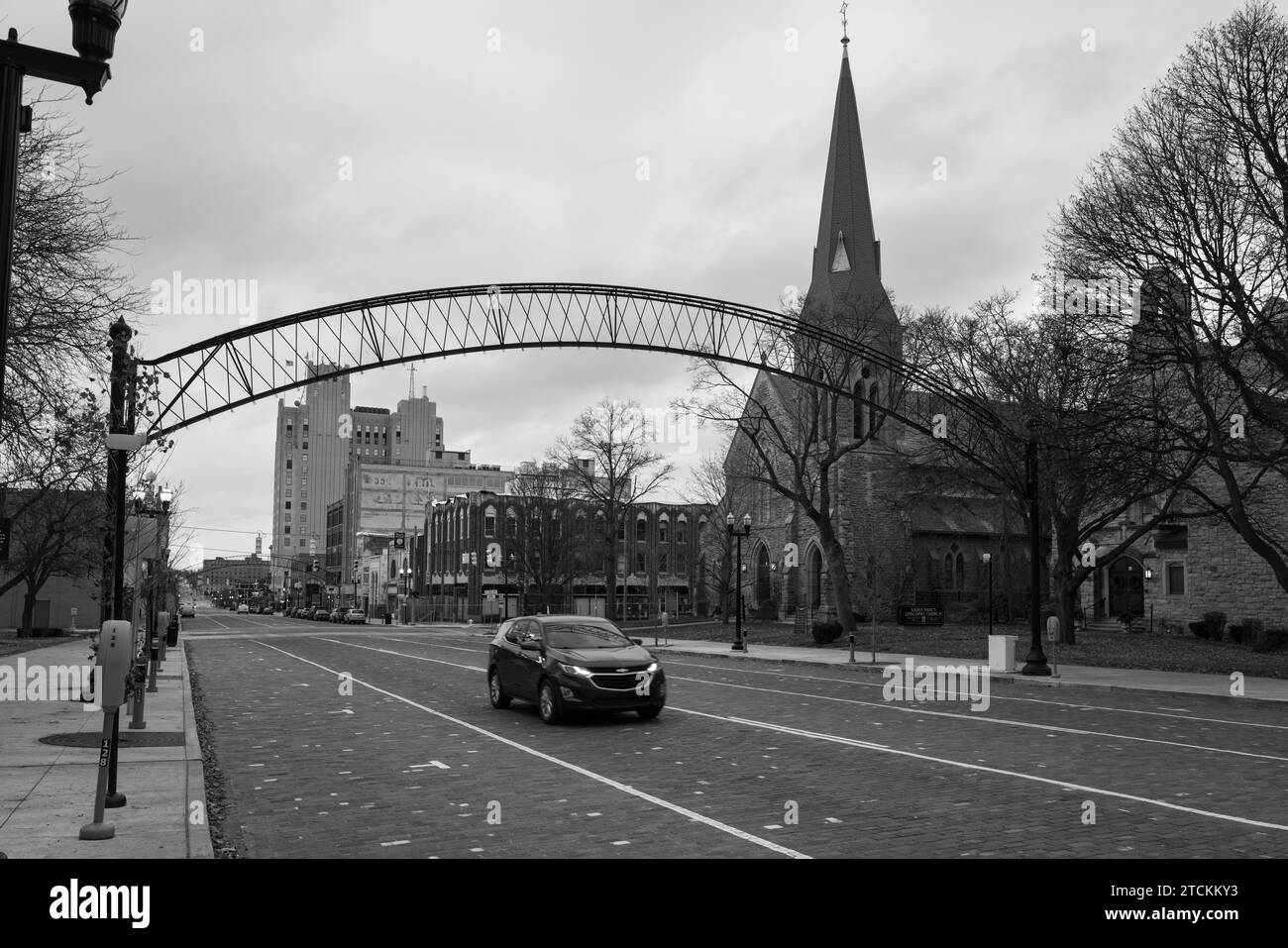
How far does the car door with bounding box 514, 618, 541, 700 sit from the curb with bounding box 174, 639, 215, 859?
4.74 meters

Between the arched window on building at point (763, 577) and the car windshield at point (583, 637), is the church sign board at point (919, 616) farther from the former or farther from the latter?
the car windshield at point (583, 637)

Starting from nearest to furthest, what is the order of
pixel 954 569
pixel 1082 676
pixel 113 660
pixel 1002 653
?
pixel 113 660
pixel 1082 676
pixel 1002 653
pixel 954 569

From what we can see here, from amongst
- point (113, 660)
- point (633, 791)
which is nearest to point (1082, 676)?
point (633, 791)

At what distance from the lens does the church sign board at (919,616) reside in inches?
1892

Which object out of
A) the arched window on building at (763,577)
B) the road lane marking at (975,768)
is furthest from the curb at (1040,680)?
the arched window on building at (763,577)

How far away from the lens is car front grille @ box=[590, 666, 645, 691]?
1509 cm

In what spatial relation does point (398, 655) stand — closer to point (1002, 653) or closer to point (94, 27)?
point (1002, 653)

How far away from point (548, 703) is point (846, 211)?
54388mm

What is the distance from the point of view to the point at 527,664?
53.3 feet

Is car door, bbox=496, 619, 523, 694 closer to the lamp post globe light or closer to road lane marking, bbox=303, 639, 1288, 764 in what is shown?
road lane marking, bbox=303, 639, 1288, 764

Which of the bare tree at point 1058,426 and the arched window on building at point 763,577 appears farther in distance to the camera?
the arched window on building at point 763,577

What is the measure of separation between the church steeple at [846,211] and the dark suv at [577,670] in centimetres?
5038
